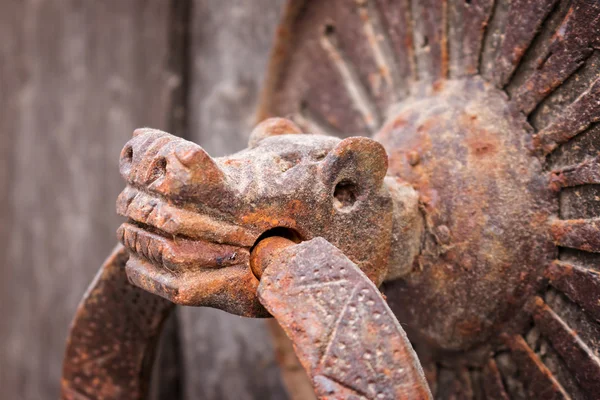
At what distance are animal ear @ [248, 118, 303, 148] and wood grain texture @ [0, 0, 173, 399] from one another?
55cm

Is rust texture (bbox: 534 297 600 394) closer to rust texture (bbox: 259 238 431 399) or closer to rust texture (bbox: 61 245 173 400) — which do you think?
rust texture (bbox: 259 238 431 399)

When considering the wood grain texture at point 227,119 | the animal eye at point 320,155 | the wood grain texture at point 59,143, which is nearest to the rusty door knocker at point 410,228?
the animal eye at point 320,155

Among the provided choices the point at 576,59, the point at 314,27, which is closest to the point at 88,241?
the point at 314,27

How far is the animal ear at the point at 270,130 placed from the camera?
1.95 feet

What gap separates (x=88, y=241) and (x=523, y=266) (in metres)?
0.94

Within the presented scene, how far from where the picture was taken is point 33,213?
1397 mm

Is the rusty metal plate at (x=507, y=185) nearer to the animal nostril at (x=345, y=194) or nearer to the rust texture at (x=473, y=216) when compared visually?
the rust texture at (x=473, y=216)

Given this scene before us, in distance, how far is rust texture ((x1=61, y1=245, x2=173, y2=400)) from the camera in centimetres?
65

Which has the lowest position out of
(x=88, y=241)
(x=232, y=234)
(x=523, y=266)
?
(x=88, y=241)

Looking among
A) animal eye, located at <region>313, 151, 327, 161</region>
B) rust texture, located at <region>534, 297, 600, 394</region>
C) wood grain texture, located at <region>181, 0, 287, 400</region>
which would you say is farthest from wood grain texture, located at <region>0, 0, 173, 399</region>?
rust texture, located at <region>534, 297, 600, 394</region>

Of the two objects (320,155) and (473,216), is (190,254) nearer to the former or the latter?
(320,155)

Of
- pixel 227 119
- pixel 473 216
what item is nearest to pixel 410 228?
pixel 473 216

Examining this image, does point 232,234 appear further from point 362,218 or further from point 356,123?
point 356,123

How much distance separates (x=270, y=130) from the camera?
0.60 meters
